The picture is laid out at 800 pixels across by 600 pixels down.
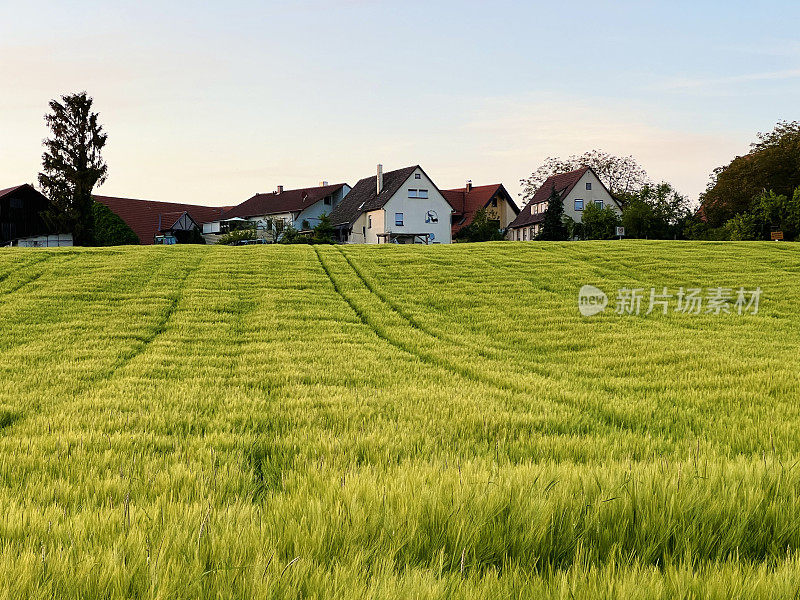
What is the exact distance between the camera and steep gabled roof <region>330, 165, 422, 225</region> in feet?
242

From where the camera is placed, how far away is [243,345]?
1257 cm

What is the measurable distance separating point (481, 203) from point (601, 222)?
91.8ft

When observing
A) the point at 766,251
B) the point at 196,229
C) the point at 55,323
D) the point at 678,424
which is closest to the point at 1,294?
the point at 55,323

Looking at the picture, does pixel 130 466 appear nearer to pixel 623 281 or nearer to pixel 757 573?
pixel 757 573

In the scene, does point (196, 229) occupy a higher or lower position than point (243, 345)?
higher

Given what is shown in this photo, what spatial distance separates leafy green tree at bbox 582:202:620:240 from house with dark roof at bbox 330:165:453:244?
2040 centimetres

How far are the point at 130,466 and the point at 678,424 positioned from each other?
16.4ft

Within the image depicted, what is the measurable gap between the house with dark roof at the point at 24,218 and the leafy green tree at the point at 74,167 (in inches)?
193

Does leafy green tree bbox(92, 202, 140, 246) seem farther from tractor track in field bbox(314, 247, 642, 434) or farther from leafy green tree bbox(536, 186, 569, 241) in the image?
tractor track in field bbox(314, 247, 642, 434)

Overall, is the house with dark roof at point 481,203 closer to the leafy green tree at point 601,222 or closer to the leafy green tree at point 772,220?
the leafy green tree at point 601,222

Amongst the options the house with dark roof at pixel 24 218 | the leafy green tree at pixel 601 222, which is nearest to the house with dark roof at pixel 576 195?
the leafy green tree at pixel 601 222

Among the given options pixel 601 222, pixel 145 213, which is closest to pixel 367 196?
pixel 601 222

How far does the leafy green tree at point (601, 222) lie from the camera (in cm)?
5994

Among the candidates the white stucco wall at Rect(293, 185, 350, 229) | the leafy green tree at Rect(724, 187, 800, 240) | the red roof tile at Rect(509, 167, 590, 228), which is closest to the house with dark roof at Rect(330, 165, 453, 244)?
the white stucco wall at Rect(293, 185, 350, 229)
